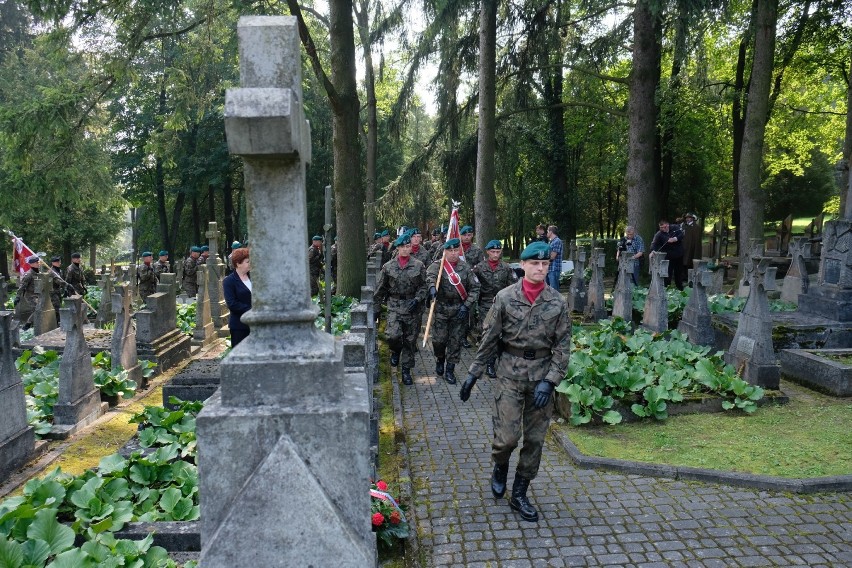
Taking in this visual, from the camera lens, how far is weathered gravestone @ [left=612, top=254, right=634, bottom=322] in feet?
39.4

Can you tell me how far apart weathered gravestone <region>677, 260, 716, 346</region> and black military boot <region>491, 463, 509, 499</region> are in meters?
5.83

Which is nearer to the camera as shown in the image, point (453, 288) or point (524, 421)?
point (524, 421)

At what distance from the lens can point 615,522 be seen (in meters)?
5.10

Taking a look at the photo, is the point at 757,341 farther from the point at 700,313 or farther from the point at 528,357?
the point at 528,357

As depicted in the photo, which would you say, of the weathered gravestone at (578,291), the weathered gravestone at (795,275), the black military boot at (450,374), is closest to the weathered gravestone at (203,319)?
the black military boot at (450,374)

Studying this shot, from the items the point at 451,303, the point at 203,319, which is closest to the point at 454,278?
the point at 451,303

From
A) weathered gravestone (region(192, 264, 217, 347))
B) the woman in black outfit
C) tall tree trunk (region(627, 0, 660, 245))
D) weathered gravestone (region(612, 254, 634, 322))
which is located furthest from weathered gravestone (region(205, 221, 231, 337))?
tall tree trunk (region(627, 0, 660, 245))

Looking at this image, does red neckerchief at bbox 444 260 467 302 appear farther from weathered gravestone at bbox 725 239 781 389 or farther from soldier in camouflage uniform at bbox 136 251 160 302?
soldier in camouflage uniform at bbox 136 251 160 302

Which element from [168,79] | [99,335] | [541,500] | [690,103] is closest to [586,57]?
[690,103]

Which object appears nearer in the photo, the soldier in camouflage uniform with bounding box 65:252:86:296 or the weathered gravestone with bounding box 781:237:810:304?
the weathered gravestone with bounding box 781:237:810:304

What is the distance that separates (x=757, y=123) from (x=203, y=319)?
1366 centimetres

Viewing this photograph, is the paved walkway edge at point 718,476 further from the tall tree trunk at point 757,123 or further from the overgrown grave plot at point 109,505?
the tall tree trunk at point 757,123

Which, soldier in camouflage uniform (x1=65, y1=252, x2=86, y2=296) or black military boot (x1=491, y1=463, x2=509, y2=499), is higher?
soldier in camouflage uniform (x1=65, y1=252, x2=86, y2=296)

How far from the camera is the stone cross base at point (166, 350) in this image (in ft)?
33.4
